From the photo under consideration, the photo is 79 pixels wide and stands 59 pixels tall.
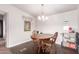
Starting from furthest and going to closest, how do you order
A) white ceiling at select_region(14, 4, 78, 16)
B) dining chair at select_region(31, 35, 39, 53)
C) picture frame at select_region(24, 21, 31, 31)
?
A: picture frame at select_region(24, 21, 31, 31)
dining chair at select_region(31, 35, 39, 53)
white ceiling at select_region(14, 4, 78, 16)

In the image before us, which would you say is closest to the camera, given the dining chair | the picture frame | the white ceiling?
the white ceiling

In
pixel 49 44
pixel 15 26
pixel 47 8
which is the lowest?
pixel 49 44

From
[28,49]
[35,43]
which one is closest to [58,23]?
[35,43]

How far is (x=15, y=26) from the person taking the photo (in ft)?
7.55

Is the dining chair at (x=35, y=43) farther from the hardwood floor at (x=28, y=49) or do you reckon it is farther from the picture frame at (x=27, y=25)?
the picture frame at (x=27, y=25)

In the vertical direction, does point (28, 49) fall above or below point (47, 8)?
below

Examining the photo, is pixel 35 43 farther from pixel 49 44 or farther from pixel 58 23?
pixel 58 23

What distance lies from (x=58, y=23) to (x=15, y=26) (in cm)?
105

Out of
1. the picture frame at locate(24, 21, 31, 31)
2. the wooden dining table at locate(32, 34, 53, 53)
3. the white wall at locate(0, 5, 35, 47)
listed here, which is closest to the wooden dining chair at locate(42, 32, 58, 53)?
the wooden dining table at locate(32, 34, 53, 53)

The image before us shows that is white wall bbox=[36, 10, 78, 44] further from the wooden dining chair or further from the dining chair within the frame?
the dining chair

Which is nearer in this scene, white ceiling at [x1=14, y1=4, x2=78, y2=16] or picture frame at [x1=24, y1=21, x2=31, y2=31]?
white ceiling at [x1=14, y1=4, x2=78, y2=16]

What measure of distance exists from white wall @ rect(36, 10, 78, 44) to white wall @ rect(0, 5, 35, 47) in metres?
0.26

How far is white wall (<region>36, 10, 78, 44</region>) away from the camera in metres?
2.21
